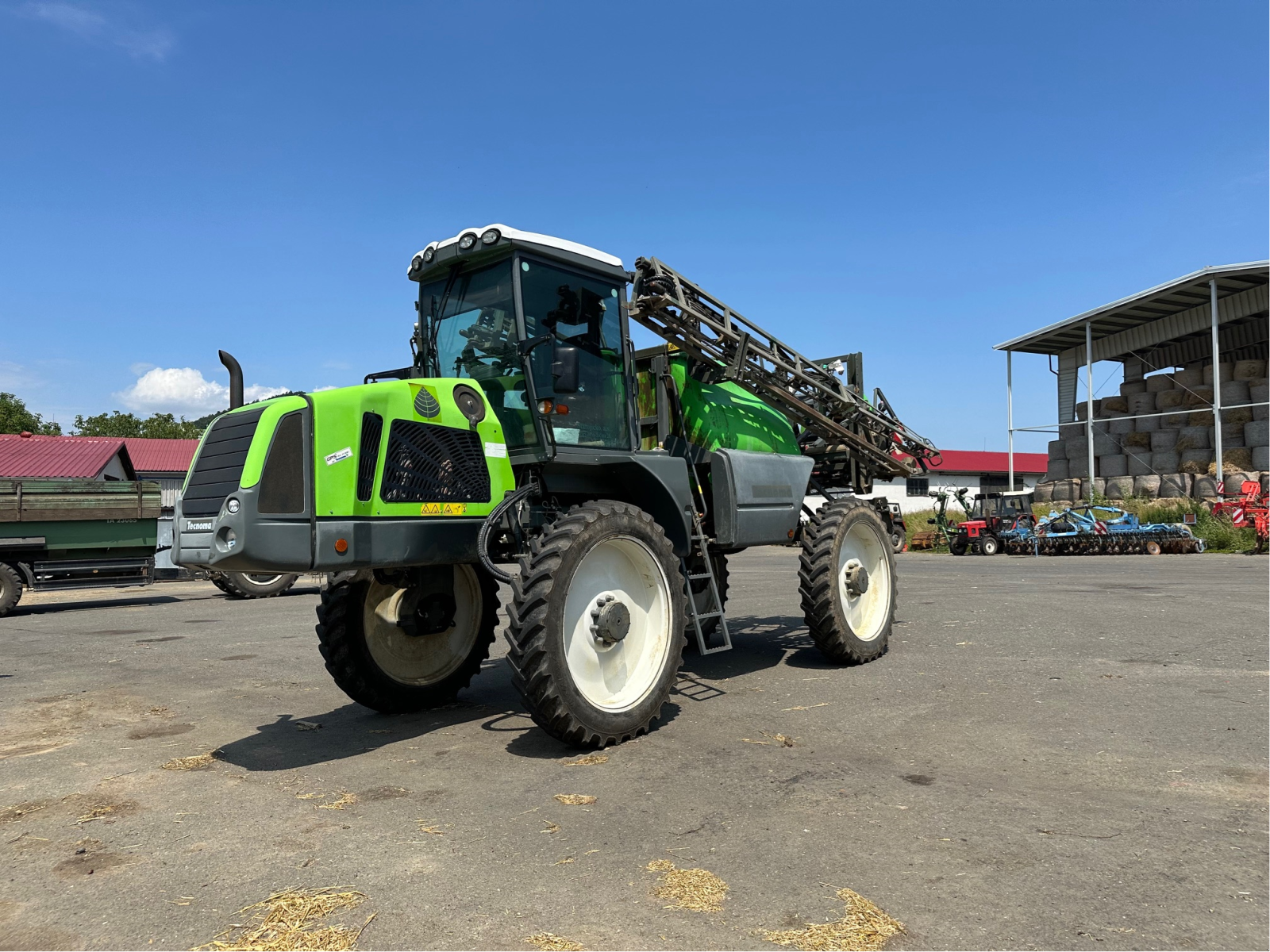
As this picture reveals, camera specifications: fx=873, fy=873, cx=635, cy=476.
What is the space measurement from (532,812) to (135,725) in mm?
3735

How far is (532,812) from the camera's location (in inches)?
164

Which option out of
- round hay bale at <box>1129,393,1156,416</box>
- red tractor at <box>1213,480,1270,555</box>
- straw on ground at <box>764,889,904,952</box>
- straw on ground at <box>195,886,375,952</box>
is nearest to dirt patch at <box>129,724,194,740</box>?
straw on ground at <box>195,886,375,952</box>

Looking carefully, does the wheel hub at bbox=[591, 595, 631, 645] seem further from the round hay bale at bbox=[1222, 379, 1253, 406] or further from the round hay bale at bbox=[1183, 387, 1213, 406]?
the round hay bale at bbox=[1183, 387, 1213, 406]

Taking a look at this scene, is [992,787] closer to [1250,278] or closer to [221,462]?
[221,462]

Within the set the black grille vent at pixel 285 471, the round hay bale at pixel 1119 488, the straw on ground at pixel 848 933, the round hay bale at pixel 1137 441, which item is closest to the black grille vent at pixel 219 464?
the black grille vent at pixel 285 471

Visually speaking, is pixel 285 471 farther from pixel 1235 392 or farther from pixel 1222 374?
pixel 1222 374

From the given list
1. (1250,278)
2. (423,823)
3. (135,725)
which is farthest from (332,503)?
(1250,278)

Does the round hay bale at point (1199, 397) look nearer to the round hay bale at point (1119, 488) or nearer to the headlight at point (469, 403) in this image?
the round hay bale at point (1119, 488)

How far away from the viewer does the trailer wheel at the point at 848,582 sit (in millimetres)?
7625

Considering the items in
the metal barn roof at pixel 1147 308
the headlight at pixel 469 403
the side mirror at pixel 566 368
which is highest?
the metal barn roof at pixel 1147 308

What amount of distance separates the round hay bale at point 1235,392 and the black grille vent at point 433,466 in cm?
3123

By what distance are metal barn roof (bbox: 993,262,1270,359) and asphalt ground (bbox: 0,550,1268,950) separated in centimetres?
2443

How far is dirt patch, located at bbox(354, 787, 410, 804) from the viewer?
445cm

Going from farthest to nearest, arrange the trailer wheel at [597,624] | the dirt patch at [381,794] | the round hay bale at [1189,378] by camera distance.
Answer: the round hay bale at [1189,378]
the trailer wheel at [597,624]
the dirt patch at [381,794]
